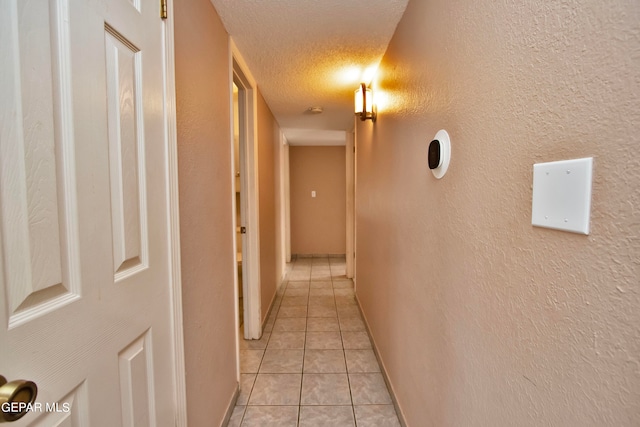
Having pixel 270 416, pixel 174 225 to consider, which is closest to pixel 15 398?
pixel 174 225

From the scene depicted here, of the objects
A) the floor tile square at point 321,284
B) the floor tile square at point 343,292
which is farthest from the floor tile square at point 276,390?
the floor tile square at point 321,284

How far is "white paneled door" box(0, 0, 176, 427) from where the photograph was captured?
462mm

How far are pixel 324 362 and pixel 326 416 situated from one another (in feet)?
1.69

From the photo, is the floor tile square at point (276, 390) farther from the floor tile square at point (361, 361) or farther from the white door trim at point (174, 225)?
the white door trim at point (174, 225)

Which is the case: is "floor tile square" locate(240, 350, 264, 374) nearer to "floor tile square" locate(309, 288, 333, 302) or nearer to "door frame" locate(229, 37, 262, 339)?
"door frame" locate(229, 37, 262, 339)

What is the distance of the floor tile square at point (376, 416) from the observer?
1541mm

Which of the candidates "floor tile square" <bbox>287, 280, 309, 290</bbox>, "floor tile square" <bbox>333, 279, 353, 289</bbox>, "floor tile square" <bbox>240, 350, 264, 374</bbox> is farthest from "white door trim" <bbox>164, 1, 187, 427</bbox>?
"floor tile square" <bbox>333, 279, 353, 289</bbox>

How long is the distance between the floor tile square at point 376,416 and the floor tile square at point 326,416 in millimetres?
47

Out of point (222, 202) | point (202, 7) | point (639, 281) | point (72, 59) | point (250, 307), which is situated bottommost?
point (250, 307)

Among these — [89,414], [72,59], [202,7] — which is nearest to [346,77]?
[202,7]

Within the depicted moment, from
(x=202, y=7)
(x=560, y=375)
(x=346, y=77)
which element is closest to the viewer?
(x=560, y=375)

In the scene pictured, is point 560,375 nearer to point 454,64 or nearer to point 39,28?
point 454,64

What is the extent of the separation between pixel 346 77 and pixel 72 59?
2.04 metres

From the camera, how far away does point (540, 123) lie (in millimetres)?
576
